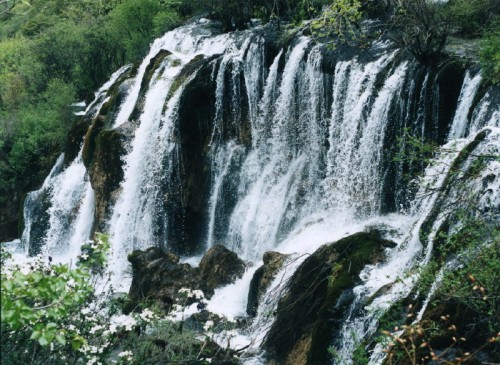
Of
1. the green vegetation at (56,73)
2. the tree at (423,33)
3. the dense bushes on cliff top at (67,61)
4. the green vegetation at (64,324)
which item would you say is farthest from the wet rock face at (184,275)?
the green vegetation at (56,73)

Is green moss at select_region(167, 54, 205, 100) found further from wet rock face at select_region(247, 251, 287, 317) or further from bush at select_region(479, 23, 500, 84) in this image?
bush at select_region(479, 23, 500, 84)

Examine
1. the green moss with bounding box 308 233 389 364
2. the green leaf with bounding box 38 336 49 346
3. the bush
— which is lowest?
the green moss with bounding box 308 233 389 364

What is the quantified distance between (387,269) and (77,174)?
1504 cm

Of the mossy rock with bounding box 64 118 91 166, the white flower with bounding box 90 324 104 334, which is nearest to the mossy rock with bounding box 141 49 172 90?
the mossy rock with bounding box 64 118 91 166

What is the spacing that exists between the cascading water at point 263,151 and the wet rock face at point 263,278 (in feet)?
0.83

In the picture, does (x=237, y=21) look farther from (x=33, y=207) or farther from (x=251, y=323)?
(x=251, y=323)

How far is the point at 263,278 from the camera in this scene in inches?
547

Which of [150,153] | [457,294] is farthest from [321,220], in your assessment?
[457,294]

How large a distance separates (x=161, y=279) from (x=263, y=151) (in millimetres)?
5232

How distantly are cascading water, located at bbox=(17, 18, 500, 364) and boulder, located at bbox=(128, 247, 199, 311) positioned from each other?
109 centimetres

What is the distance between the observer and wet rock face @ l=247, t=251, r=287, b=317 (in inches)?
542

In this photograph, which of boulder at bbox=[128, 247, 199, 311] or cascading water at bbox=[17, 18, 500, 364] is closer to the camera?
cascading water at bbox=[17, 18, 500, 364]

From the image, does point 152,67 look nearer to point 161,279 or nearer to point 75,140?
point 75,140

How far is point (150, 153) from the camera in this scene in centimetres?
1956
